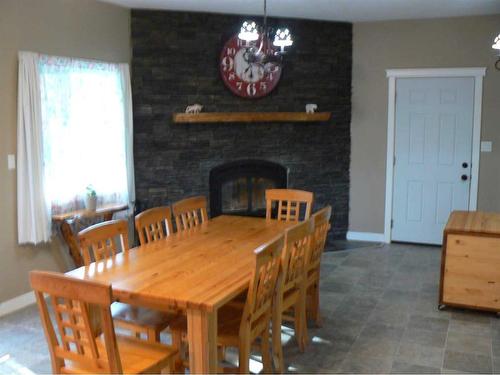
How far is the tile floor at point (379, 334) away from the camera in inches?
126

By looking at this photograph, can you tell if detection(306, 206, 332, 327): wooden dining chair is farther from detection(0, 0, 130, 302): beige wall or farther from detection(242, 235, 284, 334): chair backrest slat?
detection(0, 0, 130, 302): beige wall

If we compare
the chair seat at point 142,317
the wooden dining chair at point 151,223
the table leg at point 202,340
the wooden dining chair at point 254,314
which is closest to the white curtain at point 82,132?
the wooden dining chair at point 151,223

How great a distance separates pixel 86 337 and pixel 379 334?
2.20m

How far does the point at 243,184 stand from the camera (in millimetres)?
5957

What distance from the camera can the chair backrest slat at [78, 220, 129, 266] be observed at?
2832 millimetres

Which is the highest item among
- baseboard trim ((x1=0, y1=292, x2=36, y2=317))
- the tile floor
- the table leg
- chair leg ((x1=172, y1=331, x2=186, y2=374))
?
the table leg

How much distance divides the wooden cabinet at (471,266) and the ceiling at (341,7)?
227cm

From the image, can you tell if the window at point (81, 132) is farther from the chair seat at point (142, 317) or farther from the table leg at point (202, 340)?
the table leg at point (202, 340)

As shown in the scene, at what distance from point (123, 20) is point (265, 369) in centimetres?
367

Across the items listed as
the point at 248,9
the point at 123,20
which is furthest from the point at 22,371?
the point at 248,9

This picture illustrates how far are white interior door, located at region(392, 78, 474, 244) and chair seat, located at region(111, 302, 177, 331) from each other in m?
4.00

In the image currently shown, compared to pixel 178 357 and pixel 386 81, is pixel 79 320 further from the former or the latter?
pixel 386 81

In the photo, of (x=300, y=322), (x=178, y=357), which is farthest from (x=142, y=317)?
(x=300, y=322)

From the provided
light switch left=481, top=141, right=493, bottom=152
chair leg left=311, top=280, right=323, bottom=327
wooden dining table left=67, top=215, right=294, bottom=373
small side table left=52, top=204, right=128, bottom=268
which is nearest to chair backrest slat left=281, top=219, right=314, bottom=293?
wooden dining table left=67, top=215, right=294, bottom=373
